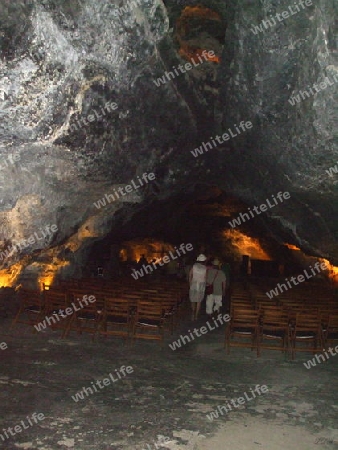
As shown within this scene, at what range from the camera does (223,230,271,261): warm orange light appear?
25.8 m

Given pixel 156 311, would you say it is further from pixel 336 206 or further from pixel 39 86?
pixel 39 86

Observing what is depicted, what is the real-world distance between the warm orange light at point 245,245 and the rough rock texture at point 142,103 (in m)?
14.8

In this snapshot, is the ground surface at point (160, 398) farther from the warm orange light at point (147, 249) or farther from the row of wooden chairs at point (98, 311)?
the warm orange light at point (147, 249)

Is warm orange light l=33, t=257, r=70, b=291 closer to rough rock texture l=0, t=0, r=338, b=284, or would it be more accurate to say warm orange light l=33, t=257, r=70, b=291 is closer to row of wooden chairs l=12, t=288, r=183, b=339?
row of wooden chairs l=12, t=288, r=183, b=339

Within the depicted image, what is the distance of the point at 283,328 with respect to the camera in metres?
8.62

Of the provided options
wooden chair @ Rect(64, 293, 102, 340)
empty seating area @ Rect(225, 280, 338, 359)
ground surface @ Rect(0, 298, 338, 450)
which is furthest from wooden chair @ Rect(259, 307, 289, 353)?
wooden chair @ Rect(64, 293, 102, 340)

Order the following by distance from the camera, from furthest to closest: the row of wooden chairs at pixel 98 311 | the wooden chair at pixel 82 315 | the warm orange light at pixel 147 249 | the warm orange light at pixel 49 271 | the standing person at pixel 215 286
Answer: the warm orange light at pixel 147 249
the warm orange light at pixel 49 271
the standing person at pixel 215 286
the wooden chair at pixel 82 315
the row of wooden chairs at pixel 98 311

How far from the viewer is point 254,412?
19.3 ft

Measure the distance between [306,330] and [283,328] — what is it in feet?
1.57

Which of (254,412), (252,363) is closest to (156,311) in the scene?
(252,363)

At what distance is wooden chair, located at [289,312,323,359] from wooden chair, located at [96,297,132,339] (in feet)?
10.8

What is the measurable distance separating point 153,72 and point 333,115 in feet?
10.4

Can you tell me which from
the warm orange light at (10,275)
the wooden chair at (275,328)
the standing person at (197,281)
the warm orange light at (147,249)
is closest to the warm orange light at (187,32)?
the wooden chair at (275,328)

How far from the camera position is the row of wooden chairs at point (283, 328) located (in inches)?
339
